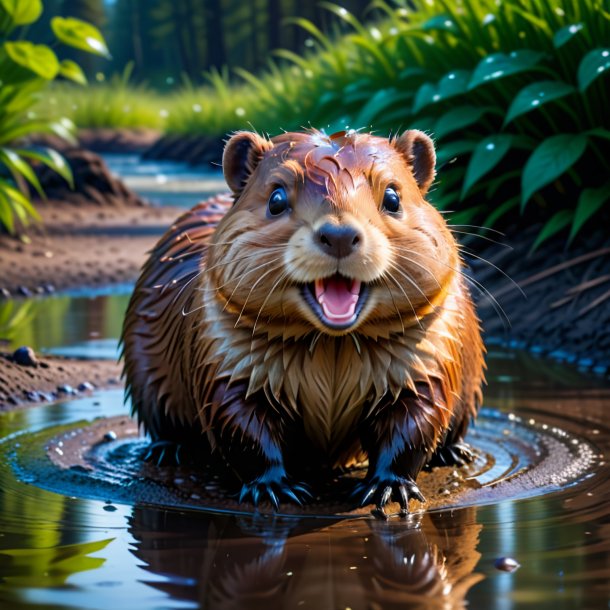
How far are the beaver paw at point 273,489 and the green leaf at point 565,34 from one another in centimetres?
352

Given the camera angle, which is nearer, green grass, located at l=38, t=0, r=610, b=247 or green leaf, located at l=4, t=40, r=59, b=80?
green grass, located at l=38, t=0, r=610, b=247

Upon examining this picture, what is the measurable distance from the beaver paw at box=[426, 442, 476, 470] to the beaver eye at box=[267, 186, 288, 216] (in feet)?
3.65

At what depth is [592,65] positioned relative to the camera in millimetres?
6105

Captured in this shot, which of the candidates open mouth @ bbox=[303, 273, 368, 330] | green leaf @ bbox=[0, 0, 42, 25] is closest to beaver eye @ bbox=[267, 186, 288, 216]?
open mouth @ bbox=[303, 273, 368, 330]

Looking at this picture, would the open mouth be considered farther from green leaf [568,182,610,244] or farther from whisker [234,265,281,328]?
green leaf [568,182,610,244]

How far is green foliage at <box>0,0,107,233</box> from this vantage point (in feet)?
22.5

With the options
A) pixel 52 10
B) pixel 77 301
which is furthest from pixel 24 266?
pixel 52 10

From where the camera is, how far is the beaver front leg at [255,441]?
138 inches

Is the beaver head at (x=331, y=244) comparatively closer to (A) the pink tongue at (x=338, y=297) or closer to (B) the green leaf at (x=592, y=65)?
(A) the pink tongue at (x=338, y=297)

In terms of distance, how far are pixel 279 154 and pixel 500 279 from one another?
137 inches

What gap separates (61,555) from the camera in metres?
3.04

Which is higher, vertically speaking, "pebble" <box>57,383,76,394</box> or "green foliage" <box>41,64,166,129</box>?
"green foliage" <box>41,64,166,129</box>

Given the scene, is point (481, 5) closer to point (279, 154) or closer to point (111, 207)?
point (279, 154)

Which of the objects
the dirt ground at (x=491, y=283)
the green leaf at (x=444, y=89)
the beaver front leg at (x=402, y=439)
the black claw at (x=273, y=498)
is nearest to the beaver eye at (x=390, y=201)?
the dirt ground at (x=491, y=283)
